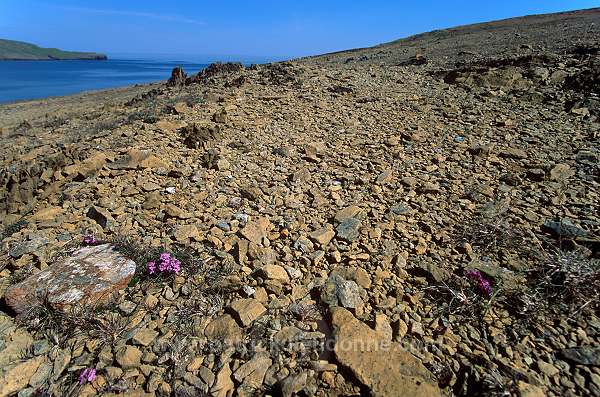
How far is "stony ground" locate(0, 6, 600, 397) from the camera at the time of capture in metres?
2.39

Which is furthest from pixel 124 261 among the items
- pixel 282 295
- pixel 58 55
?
pixel 58 55

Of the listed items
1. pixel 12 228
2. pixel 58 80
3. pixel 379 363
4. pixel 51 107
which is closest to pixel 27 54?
pixel 58 80

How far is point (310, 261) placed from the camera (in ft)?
11.4

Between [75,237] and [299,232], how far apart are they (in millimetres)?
2587

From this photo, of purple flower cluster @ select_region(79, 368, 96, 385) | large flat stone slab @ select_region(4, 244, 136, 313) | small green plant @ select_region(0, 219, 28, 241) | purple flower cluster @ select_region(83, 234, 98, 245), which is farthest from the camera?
small green plant @ select_region(0, 219, 28, 241)

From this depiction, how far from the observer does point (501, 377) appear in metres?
2.20

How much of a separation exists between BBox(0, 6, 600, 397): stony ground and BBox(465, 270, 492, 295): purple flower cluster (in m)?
0.02

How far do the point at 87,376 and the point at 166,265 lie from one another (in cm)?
110

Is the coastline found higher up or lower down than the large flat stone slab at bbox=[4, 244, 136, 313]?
lower down

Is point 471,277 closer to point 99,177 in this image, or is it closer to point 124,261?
point 124,261

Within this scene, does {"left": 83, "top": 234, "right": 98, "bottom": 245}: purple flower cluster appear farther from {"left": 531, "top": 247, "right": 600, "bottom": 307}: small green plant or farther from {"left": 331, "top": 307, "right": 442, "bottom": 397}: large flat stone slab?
{"left": 531, "top": 247, "right": 600, "bottom": 307}: small green plant

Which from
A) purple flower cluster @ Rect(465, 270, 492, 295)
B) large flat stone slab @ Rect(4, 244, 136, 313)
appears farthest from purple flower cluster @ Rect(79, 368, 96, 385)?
purple flower cluster @ Rect(465, 270, 492, 295)

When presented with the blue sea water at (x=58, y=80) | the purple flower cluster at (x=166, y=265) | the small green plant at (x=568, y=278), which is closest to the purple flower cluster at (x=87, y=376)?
the purple flower cluster at (x=166, y=265)

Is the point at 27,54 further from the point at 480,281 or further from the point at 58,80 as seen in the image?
the point at 480,281
